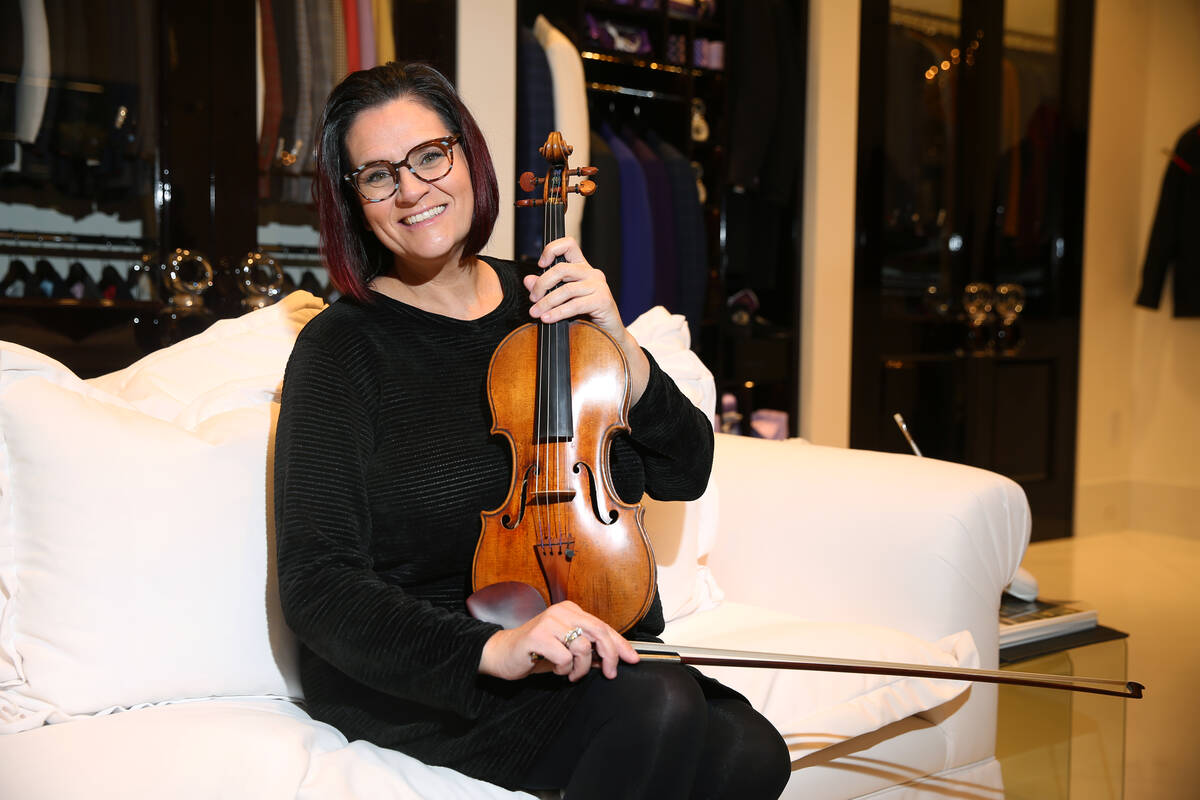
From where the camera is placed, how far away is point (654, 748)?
103cm

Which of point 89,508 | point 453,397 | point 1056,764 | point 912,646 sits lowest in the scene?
point 1056,764

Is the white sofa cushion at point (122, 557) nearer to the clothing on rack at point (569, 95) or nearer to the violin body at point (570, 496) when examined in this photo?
the violin body at point (570, 496)

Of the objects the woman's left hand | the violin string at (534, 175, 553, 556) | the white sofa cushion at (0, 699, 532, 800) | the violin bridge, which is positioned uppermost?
the woman's left hand

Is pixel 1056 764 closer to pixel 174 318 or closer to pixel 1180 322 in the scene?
pixel 174 318

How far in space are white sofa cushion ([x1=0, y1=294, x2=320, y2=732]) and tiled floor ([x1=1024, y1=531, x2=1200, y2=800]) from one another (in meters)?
1.32

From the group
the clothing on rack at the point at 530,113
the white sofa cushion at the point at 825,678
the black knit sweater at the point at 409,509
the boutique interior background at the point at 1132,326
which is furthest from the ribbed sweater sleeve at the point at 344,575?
the boutique interior background at the point at 1132,326

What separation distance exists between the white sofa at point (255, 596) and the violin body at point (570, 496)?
0.24 meters

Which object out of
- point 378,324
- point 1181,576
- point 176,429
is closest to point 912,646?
point 378,324

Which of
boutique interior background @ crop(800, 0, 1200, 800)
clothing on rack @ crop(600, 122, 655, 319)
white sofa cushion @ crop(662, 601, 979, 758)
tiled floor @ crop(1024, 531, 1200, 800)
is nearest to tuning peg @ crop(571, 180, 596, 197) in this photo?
white sofa cushion @ crop(662, 601, 979, 758)

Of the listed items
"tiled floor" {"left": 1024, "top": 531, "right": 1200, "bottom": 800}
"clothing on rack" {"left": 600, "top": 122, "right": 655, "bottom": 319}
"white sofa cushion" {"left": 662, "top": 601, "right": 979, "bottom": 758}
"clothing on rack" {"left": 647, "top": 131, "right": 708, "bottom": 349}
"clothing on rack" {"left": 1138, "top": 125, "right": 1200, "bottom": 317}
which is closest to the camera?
"white sofa cushion" {"left": 662, "top": 601, "right": 979, "bottom": 758}

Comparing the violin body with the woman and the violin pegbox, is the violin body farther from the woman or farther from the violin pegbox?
the violin pegbox

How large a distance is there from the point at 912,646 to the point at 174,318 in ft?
6.78

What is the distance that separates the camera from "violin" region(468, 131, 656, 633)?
116 centimetres

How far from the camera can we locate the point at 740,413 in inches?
154
